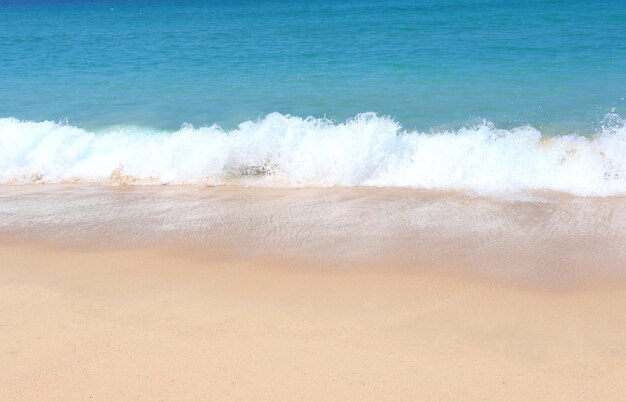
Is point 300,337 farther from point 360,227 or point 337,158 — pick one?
point 337,158

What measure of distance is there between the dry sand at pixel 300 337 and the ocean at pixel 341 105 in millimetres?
2899

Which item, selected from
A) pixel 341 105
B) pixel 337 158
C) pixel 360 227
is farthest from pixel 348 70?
pixel 360 227

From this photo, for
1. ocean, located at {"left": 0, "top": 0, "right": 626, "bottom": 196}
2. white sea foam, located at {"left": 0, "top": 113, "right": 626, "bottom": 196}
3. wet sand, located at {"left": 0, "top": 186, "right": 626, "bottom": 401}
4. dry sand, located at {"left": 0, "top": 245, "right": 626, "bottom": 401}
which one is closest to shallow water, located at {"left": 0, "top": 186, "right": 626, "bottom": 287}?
wet sand, located at {"left": 0, "top": 186, "right": 626, "bottom": 401}

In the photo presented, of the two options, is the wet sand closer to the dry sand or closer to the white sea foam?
the dry sand

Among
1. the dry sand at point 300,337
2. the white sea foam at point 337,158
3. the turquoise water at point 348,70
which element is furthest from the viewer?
the turquoise water at point 348,70

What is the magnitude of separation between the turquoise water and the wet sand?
13.3 feet

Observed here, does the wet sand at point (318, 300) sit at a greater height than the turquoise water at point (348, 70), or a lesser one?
lesser

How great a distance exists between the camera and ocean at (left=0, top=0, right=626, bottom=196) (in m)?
8.35

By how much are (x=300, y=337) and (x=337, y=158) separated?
4.37m

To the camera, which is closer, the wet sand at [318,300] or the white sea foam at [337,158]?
the wet sand at [318,300]

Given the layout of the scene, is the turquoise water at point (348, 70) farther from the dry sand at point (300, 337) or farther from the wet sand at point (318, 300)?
the dry sand at point (300, 337)

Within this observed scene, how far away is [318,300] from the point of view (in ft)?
16.6

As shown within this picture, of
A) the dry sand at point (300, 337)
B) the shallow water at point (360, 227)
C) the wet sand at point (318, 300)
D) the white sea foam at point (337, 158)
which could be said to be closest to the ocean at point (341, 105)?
the white sea foam at point (337, 158)

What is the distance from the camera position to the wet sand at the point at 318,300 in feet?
13.3
